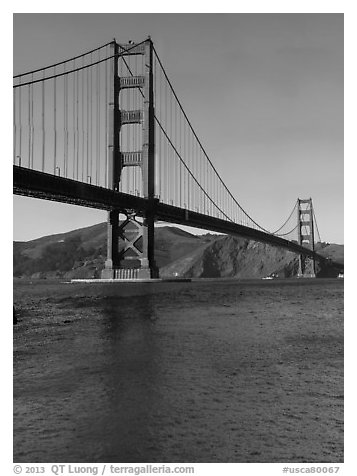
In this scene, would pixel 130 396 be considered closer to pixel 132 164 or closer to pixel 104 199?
pixel 104 199

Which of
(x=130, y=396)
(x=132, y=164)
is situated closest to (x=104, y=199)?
(x=132, y=164)

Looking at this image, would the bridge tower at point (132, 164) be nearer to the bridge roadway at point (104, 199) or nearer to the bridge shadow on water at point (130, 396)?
the bridge roadway at point (104, 199)

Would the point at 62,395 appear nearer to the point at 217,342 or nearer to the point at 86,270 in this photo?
the point at 217,342

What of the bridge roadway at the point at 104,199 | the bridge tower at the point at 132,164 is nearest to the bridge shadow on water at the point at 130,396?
the bridge roadway at the point at 104,199

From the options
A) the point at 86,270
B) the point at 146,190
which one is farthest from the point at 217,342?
the point at 86,270

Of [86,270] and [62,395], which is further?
[86,270]
